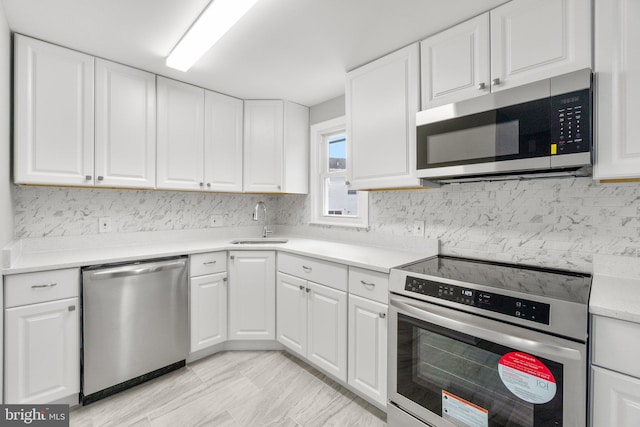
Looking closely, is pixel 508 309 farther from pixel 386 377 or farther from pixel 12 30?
pixel 12 30

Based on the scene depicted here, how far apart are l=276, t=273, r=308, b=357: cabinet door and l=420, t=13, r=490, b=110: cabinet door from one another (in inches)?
60.9

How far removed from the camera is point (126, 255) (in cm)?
199

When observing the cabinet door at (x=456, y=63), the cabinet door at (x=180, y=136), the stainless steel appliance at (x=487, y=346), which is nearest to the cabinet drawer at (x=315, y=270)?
the stainless steel appliance at (x=487, y=346)

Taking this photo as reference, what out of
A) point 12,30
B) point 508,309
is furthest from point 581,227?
point 12,30

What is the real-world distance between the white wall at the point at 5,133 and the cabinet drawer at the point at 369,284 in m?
1.94

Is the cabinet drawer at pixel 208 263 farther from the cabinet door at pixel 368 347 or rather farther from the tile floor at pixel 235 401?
the cabinet door at pixel 368 347

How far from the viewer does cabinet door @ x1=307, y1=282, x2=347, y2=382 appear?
1.92 metres

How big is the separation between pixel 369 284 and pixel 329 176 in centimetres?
150

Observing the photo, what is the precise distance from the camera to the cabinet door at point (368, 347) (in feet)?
5.56

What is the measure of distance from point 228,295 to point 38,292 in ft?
3.84

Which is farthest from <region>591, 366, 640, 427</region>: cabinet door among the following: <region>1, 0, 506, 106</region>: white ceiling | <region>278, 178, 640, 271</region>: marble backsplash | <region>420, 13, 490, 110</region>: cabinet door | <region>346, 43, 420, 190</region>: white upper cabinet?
<region>1, 0, 506, 106</region>: white ceiling

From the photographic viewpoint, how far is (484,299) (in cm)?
126

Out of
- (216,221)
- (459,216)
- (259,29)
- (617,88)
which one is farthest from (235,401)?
(617,88)

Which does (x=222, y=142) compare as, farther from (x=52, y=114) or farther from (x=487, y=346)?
(x=487, y=346)
